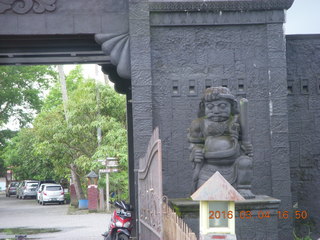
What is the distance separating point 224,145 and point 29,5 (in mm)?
4530

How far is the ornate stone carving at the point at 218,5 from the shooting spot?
35.8 ft

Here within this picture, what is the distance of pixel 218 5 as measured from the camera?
35.8 feet

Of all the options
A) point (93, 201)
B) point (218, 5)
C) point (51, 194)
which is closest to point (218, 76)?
point (218, 5)

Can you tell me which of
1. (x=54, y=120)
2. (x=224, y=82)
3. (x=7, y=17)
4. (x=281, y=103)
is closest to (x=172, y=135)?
(x=224, y=82)

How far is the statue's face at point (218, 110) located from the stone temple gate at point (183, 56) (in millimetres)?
1784

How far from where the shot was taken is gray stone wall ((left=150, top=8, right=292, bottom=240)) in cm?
1089

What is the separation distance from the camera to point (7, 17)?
35.9 feet

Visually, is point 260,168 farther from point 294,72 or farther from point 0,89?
point 0,89

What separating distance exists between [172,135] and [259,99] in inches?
66.7

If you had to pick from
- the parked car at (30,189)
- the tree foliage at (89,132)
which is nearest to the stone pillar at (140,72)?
the tree foliage at (89,132)

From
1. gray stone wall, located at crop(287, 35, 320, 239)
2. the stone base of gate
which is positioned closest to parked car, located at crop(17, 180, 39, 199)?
gray stone wall, located at crop(287, 35, 320, 239)

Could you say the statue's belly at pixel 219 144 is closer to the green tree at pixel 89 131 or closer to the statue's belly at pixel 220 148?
the statue's belly at pixel 220 148

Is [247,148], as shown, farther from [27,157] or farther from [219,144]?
[27,157]

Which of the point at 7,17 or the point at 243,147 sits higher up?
the point at 7,17
